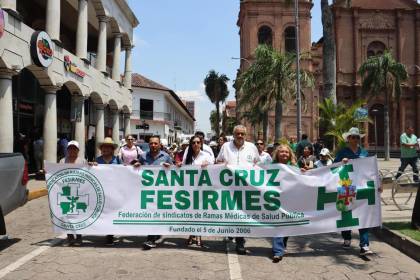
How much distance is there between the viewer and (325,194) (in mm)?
6398

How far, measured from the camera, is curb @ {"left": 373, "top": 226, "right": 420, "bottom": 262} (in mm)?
6078

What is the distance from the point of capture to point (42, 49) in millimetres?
16000

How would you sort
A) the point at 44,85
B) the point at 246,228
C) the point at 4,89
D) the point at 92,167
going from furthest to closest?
the point at 44,85 < the point at 4,89 < the point at 92,167 < the point at 246,228

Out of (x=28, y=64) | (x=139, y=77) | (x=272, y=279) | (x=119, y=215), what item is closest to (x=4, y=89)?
(x=28, y=64)

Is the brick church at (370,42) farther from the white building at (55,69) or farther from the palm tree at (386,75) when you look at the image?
the white building at (55,69)

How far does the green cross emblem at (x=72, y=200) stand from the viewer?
21.9 feet

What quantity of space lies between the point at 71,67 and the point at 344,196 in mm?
15899

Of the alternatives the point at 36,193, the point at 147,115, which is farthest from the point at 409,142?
the point at 147,115

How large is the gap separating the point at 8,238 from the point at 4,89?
8.38m

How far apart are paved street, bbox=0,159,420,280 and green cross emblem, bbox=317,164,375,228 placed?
491mm

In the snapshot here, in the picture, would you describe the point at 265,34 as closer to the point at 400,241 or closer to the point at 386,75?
the point at 386,75

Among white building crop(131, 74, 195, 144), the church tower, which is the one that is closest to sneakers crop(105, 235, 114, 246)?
the church tower

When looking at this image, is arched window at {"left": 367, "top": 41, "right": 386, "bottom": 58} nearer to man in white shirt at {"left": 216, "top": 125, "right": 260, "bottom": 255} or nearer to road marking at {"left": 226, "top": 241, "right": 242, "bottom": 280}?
man in white shirt at {"left": 216, "top": 125, "right": 260, "bottom": 255}

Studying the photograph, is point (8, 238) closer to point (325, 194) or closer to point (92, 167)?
point (92, 167)
